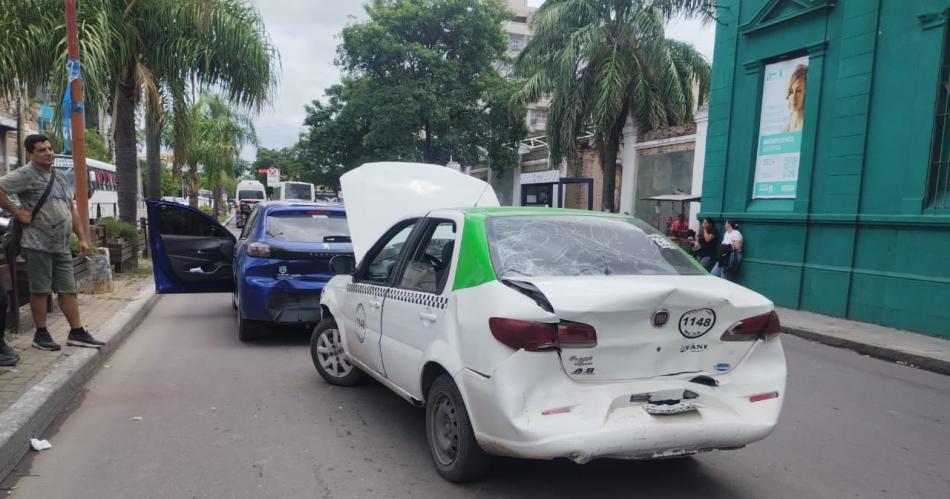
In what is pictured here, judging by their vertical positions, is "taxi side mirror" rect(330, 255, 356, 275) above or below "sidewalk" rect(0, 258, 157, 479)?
above

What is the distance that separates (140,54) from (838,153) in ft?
41.4

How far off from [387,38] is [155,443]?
78.3 ft

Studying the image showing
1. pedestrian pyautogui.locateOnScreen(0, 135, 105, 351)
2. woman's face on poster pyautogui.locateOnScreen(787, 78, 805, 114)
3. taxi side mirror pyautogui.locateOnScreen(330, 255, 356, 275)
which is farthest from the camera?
woman's face on poster pyautogui.locateOnScreen(787, 78, 805, 114)

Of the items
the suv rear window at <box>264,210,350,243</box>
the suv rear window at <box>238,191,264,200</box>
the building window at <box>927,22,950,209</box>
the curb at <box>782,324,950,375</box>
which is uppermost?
the building window at <box>927,22,950,209</box>

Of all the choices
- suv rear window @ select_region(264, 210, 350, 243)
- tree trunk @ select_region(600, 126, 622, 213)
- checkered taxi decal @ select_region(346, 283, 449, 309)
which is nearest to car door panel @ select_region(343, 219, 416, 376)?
checkered taxi decal @ select_region(346, 283, 449, 309)

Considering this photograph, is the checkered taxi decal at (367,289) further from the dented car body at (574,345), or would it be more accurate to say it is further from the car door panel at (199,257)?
the car door panel at (199,257)

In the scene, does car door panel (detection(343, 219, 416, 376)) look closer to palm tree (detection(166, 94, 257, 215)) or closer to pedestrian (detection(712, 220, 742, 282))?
pedestrian (detection(712, 220, 742, 282))

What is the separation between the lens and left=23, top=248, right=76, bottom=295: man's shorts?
5.47 metres

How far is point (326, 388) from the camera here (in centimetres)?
530

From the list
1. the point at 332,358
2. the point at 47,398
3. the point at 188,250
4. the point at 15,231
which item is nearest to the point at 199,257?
the point at 188,250

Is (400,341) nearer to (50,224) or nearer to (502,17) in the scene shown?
(50,224)

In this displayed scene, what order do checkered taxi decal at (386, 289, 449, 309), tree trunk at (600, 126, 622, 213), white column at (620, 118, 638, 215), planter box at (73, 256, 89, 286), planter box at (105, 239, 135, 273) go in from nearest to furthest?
checkered taxi decal at (386, 289, 449, 309) < planter box at (73, 256, 89, 286) < planter box at (105, 239, 135, 273) < tree trunk at (600, 126, 622, 213) < white column at (620, 118, 638, 215)

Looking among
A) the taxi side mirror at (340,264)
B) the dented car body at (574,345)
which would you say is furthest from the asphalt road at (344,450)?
the taxi side mirror at (340,264)

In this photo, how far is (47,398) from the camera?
4.38m
